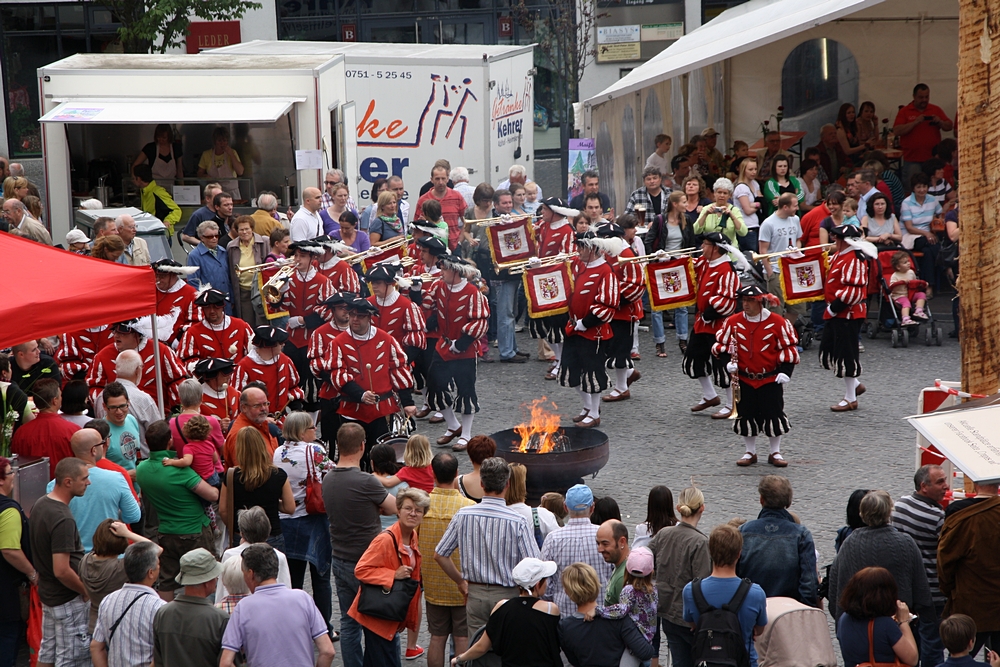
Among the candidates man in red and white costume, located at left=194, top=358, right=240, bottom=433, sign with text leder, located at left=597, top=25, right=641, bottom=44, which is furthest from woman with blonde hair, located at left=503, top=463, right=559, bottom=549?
sign with text leder, located at left=597, top=25, right=641, bottom=44

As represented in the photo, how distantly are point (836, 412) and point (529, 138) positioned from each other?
10013 millimetres

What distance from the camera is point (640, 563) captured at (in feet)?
20.2

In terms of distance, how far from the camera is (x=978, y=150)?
7.18 m

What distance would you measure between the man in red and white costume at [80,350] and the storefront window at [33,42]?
1857cm

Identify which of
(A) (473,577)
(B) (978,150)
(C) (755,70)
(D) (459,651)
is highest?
(C) (755,70)

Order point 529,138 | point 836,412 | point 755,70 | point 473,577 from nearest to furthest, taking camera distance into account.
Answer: point 473,577
point 836,412
point 755,70
point 529,138

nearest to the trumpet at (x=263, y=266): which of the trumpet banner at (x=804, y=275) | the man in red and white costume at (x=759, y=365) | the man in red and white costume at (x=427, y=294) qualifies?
the man in red and white costume at (x=427, y=294)

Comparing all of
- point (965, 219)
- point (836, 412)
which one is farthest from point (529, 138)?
point (965, 219)

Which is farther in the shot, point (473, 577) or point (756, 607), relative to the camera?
point (473, 577)

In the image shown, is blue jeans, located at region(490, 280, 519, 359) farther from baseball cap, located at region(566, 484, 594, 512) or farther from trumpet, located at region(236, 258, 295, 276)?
baseball cap, located at region(566, 484, 594, 512)

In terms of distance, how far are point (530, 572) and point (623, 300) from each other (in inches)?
248

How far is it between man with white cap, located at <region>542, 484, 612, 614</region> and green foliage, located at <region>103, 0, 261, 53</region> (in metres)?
17.5

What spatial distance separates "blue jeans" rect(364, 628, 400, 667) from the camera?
6688mm

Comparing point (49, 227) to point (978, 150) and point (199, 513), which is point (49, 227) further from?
point (978, 150)
